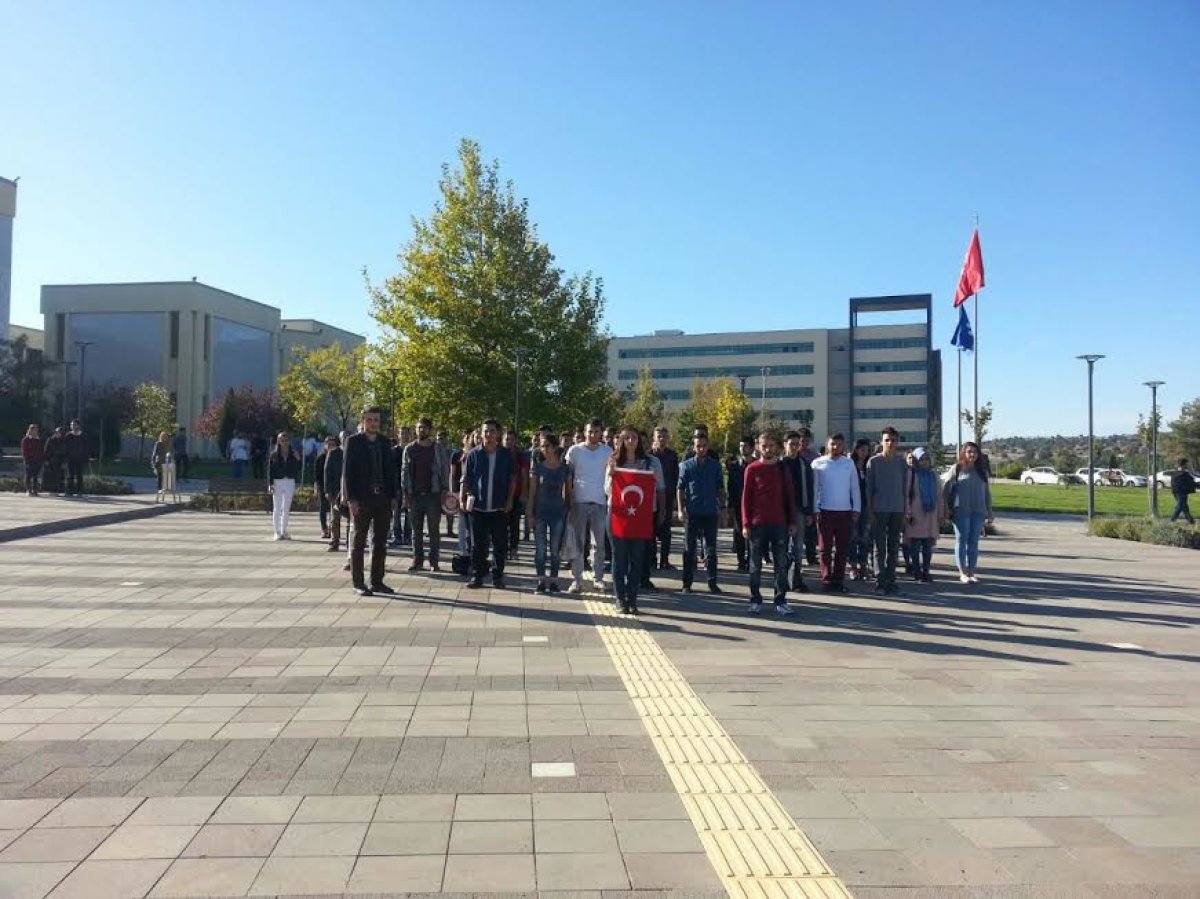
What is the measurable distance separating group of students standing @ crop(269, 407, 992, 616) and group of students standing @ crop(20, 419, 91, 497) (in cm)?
1483

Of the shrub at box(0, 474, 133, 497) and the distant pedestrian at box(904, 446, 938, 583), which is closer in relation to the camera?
the distant pedestrian at box(904, 446, 938, 583)

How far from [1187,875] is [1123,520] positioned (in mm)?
21152

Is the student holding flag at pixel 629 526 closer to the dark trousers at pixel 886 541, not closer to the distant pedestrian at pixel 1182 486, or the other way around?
the dark trousers at pixel 886 541

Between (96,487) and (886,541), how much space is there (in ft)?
79.1

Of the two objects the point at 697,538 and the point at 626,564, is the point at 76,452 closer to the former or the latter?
the point at 697,538

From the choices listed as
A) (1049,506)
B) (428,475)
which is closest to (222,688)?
(428,475)

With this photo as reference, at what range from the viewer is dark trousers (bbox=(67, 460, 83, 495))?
83.4ft

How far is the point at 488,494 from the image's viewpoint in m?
10.8

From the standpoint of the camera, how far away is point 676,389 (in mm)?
104500

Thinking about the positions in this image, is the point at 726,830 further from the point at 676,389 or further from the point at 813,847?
the point at 676,389

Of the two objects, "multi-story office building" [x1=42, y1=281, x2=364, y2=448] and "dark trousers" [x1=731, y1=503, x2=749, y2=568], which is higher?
"multi-story office building" [x1=42, y1=281, x2=364, y2=448]

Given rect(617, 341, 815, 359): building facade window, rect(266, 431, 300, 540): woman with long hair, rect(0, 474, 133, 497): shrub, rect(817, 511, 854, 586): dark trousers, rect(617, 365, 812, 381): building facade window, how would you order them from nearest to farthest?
1. rect(817, 511, 854, 586): dark trousers
2. rect(266, 431, 300, 540): woman with long hair
3. rect(0, 474, 133, 497): shrub
4. rect(617, 365, 812, 381): building facade window
5. rect(617, 341, 815, 359): building facade window

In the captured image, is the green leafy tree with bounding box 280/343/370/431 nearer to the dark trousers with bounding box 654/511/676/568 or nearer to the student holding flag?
the dark trousers with bounding box 654/511/676/568

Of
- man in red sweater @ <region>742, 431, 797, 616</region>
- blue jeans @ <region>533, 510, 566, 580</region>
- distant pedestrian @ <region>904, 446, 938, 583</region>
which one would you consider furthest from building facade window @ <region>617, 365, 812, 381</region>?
man in red sweater @ <region>742, 431, 797, 616</region>
